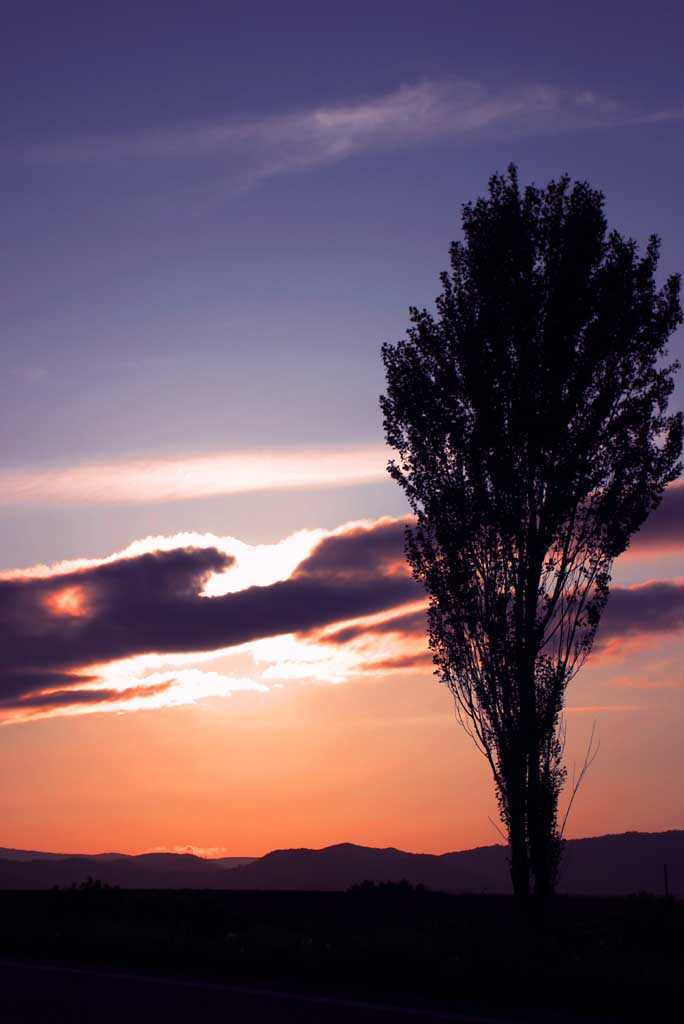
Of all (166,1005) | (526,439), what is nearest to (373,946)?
(166,1005)

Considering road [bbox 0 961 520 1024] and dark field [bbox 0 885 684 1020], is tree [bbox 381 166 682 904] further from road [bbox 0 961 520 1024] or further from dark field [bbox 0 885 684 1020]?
road [bbox 0 961 520 1024]

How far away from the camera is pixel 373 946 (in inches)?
476

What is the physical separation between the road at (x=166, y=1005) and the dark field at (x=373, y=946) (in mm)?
703

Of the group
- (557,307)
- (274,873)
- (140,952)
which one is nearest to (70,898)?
(140,952)

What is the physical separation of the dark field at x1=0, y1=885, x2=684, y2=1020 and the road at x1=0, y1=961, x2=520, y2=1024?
703mm

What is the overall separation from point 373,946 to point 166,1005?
3540 mm

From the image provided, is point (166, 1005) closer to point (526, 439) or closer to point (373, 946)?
point (373, 946)

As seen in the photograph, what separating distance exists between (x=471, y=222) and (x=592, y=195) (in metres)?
2.66

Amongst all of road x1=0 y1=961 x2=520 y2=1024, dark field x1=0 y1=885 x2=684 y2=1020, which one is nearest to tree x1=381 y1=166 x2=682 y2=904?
dark field x1=0 y1=885 x2=684 y2=1020

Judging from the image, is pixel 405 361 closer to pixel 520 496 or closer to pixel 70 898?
pixel 520 496

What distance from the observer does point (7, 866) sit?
106 meters

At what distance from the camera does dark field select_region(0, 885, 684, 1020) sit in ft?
32.6

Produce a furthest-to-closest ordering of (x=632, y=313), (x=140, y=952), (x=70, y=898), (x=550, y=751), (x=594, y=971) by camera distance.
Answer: (x=632, y=313), (x=550, y=751), (x=70, y=898), (x=140, y=952), (x=594, y=971)

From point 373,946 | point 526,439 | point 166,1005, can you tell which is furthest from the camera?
point 526,439
